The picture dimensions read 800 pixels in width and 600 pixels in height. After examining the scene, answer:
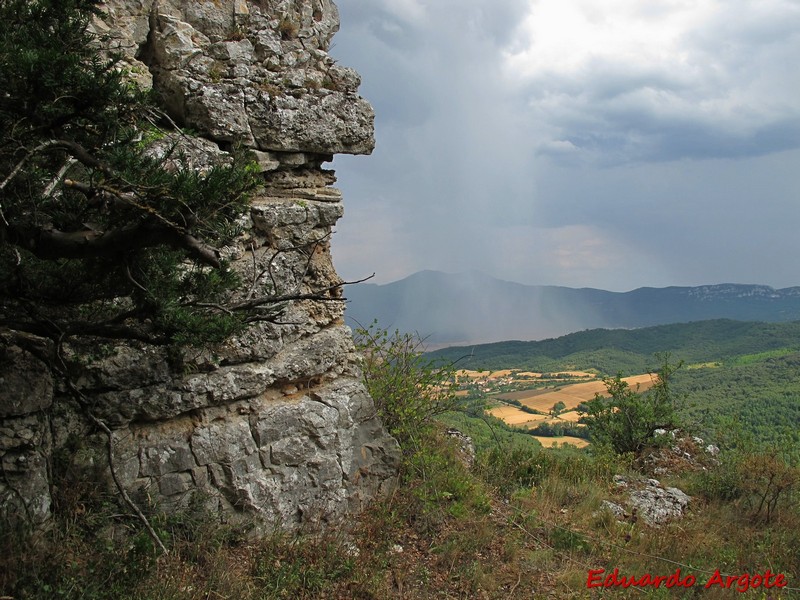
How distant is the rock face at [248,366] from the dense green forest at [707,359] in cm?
390

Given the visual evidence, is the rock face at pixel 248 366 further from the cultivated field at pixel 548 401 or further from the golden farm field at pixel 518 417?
the golden farm field at pixel 518 417

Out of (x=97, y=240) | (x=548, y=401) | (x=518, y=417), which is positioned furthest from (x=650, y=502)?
(x=548, y=401)

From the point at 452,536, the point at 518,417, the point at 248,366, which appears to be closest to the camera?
the point at 248,366

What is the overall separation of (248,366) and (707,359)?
6506cm

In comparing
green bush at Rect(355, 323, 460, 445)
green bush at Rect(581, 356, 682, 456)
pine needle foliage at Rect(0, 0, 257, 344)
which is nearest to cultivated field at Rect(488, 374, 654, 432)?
green bush at Rect(581, 356, 682, 456)

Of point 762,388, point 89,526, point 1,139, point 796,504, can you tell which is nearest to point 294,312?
point 89,526

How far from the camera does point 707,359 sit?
60781 mm

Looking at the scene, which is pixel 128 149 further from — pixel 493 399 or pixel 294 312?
pixel 493 399

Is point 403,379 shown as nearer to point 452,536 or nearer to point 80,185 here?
point 452,536

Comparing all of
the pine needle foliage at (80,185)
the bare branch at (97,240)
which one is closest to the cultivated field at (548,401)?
the pine needle foliage at (80,185)

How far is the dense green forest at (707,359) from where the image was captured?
2756 cm

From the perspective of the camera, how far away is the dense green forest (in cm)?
2756

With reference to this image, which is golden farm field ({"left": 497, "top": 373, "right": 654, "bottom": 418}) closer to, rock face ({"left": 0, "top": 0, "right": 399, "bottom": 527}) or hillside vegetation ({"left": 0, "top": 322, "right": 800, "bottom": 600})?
hillside vegetation ({"left": 0, "top": 322, "right": 800, "bottom": 600})

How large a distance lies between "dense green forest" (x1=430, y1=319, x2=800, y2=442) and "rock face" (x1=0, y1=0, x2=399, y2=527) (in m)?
3.90
